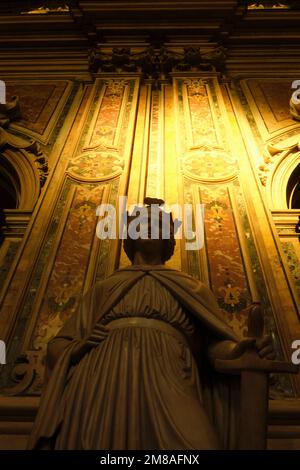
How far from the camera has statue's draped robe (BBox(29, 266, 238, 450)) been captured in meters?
2.22

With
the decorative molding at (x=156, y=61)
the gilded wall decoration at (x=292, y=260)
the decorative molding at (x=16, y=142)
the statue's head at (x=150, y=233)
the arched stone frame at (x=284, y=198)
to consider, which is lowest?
the statue's head at (x=150, y=233)

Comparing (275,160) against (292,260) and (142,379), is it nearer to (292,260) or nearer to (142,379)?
(292,260)

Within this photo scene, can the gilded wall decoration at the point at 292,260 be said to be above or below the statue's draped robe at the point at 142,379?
above

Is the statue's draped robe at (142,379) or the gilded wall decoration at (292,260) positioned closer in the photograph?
the statue's draped robe at (142,379)

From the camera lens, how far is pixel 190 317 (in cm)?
288

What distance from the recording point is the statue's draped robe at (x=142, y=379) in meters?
2.22

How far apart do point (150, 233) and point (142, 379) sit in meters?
1.17

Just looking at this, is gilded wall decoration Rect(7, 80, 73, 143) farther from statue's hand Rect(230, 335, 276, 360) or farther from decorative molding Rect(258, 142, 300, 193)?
statue's hand Rect(230, 335, 276, 360)

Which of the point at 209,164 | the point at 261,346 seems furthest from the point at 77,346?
the point at 209,164

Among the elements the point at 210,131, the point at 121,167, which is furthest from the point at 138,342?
the point at 210,131

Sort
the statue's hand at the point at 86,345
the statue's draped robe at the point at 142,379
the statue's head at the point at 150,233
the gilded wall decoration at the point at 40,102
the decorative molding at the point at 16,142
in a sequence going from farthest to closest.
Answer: the gilded wall decoration at the point at 40,102, the decorative molding at the point at 16,142, the statue's head at the point at 150,233, the statue's hand at the point at 86,345, the statue's draped robe at the point at 142,379

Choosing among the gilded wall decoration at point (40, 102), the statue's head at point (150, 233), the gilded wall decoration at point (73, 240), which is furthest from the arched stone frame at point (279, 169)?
the gilded wall decoration at point (40, 102)

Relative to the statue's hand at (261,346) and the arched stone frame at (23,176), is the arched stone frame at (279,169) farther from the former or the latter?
the statue's hand at (261,346)

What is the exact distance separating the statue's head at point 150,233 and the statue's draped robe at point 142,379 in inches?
8.4
